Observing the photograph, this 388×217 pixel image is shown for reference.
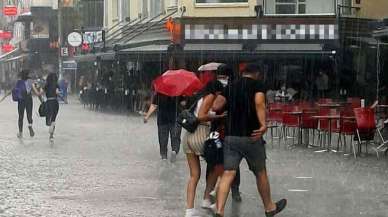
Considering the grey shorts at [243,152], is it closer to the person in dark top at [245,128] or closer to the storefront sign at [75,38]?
the person in dark top at [245,128]

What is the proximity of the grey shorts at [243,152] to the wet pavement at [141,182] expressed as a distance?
80 centimetres

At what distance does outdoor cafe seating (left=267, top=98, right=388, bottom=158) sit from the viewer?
1495 centimetres

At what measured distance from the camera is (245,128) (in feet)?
27.7

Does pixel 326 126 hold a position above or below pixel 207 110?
below

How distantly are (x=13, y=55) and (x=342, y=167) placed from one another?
201ft

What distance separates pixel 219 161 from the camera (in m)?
9.09

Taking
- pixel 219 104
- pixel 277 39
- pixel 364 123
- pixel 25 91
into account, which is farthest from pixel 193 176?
pixel 277 39

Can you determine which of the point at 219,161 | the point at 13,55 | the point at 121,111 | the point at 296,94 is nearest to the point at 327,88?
the point at 296,94

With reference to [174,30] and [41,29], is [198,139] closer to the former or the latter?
[174,30]

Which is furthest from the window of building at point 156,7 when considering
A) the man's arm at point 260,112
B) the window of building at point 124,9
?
the man's arm at point 260,112

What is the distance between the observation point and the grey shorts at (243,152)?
847 cm

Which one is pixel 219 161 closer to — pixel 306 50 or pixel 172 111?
pixel 172 111

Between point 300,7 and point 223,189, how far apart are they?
69.5ft

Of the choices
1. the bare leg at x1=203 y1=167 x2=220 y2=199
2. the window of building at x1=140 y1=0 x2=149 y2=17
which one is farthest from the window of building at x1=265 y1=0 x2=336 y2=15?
the bare leg at x1=203 y1=167 x2=220 y2=199
